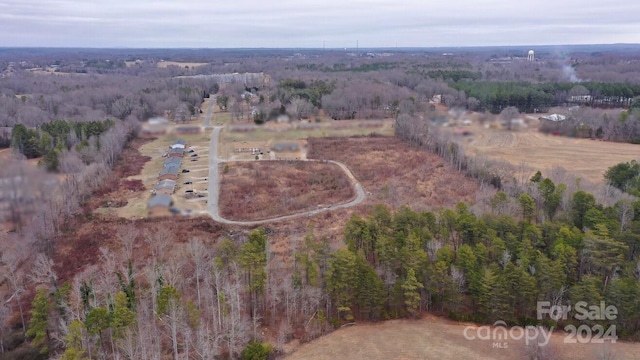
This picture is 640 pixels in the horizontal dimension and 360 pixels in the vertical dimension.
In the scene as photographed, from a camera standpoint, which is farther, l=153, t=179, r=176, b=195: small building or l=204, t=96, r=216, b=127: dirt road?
l=204, t=96, r=216, b=127: dirt road

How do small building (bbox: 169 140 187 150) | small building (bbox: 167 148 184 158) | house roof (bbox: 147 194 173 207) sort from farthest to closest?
small building (bbox: 169 140 187 150) → small building (bbox: 167 148 184 158) → house roof (bbox: 147 194 173 207)

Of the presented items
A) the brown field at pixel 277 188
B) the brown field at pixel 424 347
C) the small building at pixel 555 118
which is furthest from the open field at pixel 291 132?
the brown field at pixel 424 347

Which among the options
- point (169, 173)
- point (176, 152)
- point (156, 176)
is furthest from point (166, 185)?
point (176, 152)

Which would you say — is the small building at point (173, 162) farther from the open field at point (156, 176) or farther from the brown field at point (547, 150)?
the brown field at point (547, 150)

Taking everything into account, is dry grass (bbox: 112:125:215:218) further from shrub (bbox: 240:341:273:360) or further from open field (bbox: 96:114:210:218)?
shrub (bbox: 240:341:273:360)

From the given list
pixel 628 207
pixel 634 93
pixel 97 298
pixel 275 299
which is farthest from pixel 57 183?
pixel 634 93

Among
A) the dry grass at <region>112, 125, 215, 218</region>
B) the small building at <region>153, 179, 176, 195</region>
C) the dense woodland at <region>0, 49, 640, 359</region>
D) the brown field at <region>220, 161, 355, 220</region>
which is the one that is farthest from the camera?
the small building at <region>153, 179, 176, 195</region>

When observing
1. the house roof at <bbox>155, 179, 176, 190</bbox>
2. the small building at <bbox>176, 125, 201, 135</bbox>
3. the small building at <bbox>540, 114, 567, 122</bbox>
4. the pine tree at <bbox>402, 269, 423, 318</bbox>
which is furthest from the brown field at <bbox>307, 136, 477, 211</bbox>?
the small building at <bbox>540, 114, 567, 122</bbox>
